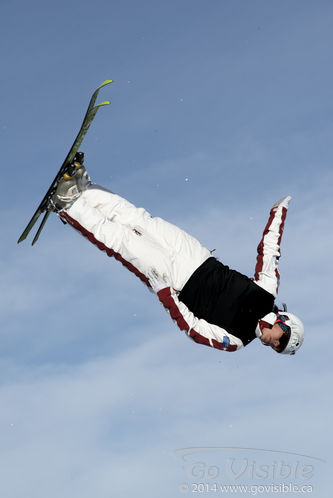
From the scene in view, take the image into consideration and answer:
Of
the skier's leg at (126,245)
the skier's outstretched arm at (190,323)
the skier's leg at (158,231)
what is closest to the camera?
the skier's outstretched arm at (190,323)

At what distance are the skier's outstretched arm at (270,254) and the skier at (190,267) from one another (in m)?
0.01

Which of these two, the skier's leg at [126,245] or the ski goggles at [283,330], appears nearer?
the skier's leg at [126,245]

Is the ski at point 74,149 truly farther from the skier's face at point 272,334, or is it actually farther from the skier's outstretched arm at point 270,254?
the skier's face at point 272,334

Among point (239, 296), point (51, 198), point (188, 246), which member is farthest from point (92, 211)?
point (239, 296)

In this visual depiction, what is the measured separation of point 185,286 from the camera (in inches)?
312

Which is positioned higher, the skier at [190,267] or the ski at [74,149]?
the ski at [74,149]

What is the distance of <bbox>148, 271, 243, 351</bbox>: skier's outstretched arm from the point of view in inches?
295

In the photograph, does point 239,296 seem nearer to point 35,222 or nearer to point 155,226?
point 155,226

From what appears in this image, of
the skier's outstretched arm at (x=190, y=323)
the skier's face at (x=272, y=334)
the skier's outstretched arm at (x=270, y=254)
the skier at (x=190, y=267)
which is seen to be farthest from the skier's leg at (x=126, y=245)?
the skier's face at (x=272, y=334)

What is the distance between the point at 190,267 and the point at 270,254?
942 millimetres

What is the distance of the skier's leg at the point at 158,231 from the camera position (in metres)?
7.95

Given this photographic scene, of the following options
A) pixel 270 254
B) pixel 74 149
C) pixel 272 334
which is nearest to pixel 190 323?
pixel 272 334

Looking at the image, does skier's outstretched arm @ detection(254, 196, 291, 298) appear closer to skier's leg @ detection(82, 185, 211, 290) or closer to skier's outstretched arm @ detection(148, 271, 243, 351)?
skier's leg @ detection(82, 185, 211, 290)

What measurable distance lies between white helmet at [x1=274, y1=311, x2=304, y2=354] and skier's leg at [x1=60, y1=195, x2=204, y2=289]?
118 centimetres
